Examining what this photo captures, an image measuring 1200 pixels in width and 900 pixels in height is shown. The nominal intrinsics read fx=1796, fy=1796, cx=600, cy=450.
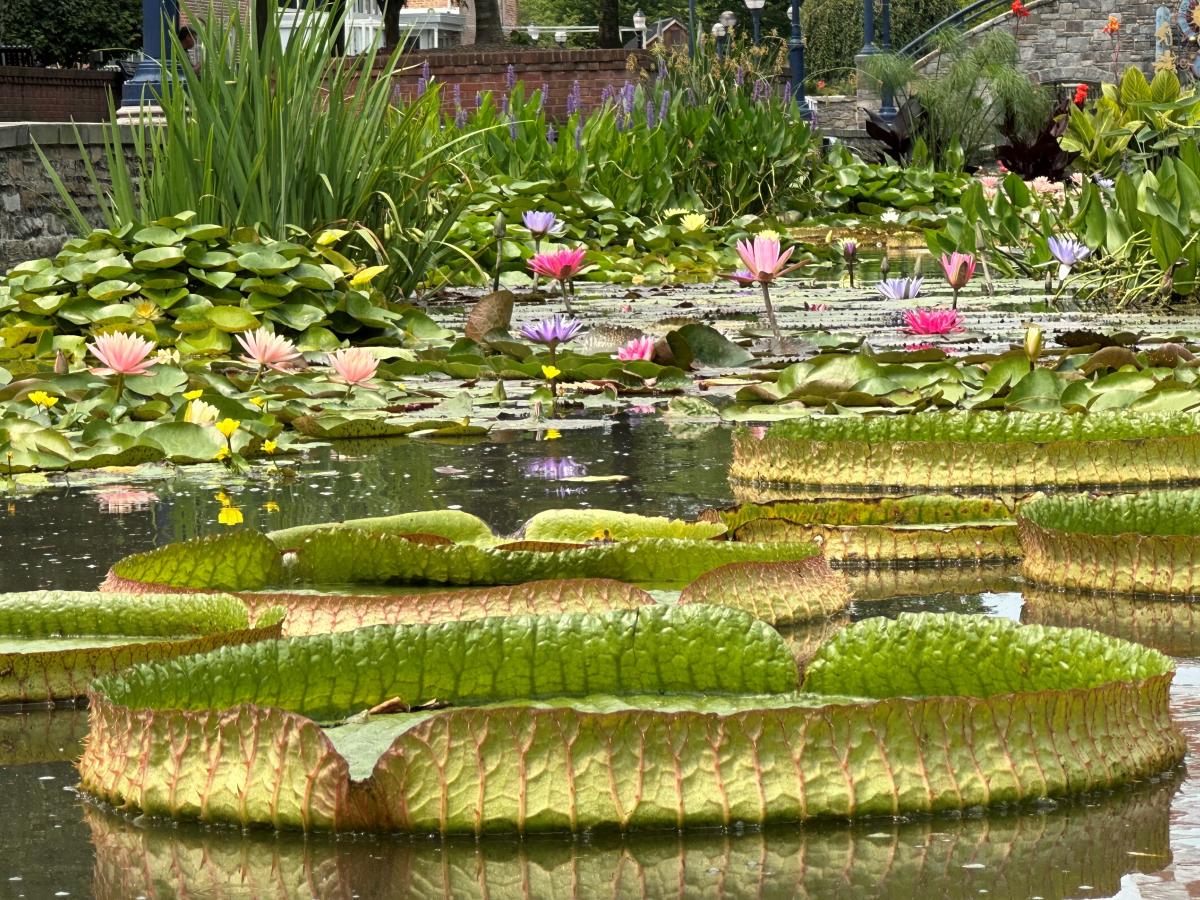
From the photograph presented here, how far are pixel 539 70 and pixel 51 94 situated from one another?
9.01 meters

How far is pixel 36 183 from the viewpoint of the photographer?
11102mm

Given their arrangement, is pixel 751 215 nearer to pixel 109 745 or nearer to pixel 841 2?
pixel 109 745

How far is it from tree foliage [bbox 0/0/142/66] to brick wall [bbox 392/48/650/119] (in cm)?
1407

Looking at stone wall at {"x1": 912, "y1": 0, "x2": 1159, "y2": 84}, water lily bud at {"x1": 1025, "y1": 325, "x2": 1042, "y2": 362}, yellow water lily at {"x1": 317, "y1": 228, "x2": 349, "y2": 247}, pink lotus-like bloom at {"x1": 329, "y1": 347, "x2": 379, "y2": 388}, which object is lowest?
pink lotus-like bloom at {"x1": 329, "y1": 347, "x2": 379, "y2": 388}

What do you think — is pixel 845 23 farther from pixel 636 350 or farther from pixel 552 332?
pixel 552 332

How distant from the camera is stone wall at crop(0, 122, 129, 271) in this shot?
34.9 feet

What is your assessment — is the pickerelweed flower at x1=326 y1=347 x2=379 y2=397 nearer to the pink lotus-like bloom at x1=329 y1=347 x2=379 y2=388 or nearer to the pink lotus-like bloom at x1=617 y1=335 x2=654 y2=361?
the pink lotus-like bloom at x1=329 y1=347 x2=379 y2=388

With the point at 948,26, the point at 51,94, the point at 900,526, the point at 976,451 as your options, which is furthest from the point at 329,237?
the point at 948,26

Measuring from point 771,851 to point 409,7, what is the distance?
193ft

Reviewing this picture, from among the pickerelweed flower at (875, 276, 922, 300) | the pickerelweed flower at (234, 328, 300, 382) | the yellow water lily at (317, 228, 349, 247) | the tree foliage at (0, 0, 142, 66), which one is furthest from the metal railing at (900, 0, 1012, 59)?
the pickerelweed flower at (234, 328, 300, 382)

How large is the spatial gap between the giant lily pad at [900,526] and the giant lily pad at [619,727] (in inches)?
38.2

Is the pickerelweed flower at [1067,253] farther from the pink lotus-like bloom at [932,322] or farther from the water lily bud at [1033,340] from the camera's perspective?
the water lily bud at [1033,340]

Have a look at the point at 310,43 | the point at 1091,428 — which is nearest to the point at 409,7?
the point at 310,43

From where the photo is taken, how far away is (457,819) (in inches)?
65.7
